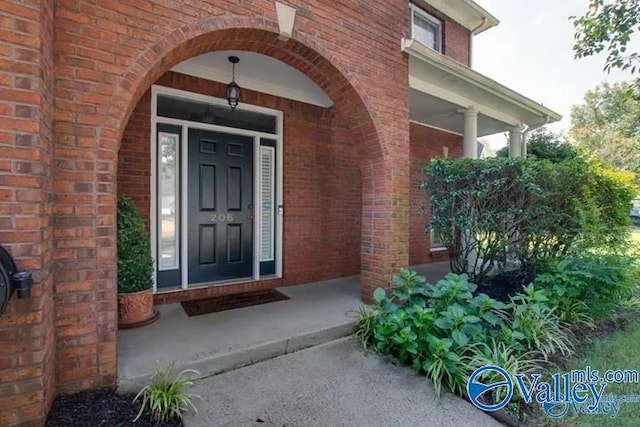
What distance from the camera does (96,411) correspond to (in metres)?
1.94

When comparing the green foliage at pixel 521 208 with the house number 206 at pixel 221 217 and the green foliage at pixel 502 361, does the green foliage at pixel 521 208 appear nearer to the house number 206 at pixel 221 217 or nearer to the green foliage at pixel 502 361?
the green foliage at pixel 502 361

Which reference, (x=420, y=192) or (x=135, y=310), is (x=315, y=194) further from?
(x=135, y=310)

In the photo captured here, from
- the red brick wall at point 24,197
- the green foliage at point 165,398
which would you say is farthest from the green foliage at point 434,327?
the red brick wall at point 24,197

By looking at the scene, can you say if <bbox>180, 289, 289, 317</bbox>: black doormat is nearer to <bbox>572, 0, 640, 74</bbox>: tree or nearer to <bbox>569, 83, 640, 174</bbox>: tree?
<bbox>572, 0, 640, 74</bbox>: tree

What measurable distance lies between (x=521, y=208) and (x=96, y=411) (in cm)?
444

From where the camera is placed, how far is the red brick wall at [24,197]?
1626 millimetres

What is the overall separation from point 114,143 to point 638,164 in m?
25.9

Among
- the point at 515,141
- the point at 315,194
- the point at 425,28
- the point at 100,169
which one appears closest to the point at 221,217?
the point at 315,194

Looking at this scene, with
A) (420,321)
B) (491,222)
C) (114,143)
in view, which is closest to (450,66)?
(491,222)

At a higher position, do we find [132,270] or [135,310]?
[132,270]

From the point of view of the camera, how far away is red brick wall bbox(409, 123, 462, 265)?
20.9ft

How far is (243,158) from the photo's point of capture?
170 inches

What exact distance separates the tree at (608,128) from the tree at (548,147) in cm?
1447

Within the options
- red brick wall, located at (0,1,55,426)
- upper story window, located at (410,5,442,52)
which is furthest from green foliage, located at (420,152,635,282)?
red brick wall, located at (0,1,55,426)
